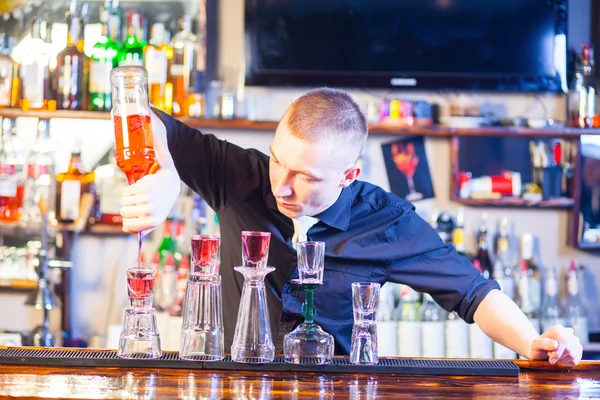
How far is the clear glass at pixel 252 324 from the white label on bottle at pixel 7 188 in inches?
84.5

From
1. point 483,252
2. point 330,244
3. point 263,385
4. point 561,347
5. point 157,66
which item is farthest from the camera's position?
point 483,252

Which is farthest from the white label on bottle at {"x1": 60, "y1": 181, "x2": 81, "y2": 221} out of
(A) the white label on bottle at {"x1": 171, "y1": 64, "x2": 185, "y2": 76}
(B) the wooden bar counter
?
(B) the wooden bar counter

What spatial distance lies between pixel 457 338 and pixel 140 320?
1.97 m

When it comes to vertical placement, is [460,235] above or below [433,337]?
above

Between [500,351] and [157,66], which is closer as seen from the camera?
[500,351]

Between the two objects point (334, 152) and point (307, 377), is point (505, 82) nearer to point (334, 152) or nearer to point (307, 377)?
point (334, 152)

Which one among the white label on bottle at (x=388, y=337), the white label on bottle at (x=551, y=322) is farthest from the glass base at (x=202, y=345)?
the white label on bottle at (x=551, y=322)

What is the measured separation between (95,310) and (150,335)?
2.09 m

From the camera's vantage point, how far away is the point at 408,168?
3527 mm

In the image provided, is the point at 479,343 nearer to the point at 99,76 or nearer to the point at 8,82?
the point at 99,76

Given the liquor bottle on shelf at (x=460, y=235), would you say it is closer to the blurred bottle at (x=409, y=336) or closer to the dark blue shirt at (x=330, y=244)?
the blurred bottle at (x=409, y=336)

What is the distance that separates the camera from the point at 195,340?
1557 millimetres

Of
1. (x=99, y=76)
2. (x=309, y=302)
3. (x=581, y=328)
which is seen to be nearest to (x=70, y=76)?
(x=99, y=76)

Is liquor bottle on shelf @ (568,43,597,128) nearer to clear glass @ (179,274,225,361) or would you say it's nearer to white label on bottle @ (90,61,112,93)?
white label on bottle @ (90,61,112,93)
